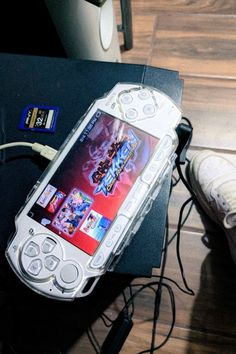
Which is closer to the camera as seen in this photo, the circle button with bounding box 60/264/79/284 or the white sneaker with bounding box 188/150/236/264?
the circle button with bounding box 60/264/79/284

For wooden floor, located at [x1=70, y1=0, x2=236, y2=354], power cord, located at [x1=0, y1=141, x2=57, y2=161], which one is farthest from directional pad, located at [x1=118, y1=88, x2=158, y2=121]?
wooden floor, located at [x1=70, y1=0, x2=236, y2=354]

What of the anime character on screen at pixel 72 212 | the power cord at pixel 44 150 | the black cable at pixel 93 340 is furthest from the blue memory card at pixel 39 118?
the black cable at pixel 93 340

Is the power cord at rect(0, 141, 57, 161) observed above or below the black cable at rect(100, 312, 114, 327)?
above

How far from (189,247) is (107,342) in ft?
0.97

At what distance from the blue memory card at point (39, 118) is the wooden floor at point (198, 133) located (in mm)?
450

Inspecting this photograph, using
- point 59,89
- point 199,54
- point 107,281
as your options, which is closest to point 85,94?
point 59,89

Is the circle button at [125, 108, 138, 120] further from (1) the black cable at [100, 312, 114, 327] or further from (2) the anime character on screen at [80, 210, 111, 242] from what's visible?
(1) the black cable at [100, 312, 114, 327]

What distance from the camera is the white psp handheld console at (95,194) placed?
1.64ft

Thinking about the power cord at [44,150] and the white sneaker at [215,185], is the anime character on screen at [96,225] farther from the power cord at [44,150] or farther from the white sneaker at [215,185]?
the white sneaker at [215,185]

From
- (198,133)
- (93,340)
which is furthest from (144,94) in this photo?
(93,340)

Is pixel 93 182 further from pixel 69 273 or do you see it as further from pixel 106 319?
pixel 106 319

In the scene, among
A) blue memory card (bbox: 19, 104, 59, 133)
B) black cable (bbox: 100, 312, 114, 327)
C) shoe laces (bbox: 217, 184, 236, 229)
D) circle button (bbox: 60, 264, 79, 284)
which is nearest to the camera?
circle button (bbox: 60, 264, 79, 284)

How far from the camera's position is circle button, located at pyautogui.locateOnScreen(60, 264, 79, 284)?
493 millimetres

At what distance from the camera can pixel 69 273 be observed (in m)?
0.49
